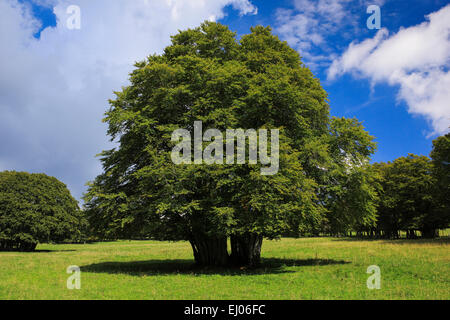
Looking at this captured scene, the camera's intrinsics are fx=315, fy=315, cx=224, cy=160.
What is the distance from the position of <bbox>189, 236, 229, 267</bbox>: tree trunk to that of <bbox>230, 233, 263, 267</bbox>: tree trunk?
1.06 m

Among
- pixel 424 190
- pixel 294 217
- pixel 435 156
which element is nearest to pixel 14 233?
pixel 294 217

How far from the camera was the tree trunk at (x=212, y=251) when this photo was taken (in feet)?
78.5

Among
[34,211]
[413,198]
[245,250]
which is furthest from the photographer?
[413,198]

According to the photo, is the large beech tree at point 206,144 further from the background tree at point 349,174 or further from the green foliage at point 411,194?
the green foliage at point 411,194

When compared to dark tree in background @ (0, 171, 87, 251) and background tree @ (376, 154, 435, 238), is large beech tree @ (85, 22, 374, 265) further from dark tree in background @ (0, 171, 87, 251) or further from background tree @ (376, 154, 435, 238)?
background tree @ (376, 154, 435, 238)

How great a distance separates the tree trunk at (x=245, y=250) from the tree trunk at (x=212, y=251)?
1.06 metres

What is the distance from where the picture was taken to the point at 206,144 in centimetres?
1942

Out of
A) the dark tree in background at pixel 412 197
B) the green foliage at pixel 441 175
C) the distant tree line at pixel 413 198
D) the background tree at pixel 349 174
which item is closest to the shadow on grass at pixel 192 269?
the background tree at pixel 349 174

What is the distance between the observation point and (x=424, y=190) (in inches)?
2312

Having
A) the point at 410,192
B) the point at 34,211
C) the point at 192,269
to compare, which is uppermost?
the point at 410,192

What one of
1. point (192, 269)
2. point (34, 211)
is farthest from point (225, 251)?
point (34, 211)

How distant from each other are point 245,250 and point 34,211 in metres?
44.0

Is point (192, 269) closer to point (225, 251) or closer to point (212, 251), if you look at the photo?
point (212, 251)
